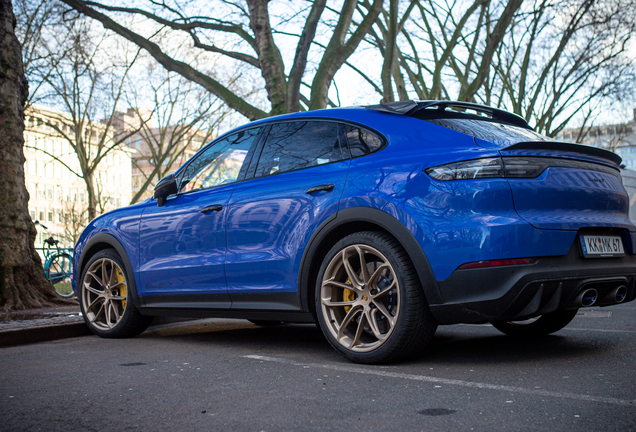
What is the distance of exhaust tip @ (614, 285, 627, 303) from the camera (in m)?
3.82

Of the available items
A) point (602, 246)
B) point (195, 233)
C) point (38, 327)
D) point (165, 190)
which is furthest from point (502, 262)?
point (38, 327)

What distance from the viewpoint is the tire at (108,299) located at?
580 cm

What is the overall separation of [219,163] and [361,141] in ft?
5.29

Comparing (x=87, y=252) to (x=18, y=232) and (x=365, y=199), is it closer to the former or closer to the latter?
(x=18, y=232)

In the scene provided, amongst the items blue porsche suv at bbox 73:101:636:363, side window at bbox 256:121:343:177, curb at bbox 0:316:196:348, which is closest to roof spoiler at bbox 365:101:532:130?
blue porsche suv at bbox 73:101:636:363

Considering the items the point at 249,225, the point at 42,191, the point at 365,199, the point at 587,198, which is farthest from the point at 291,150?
the point at 42,191

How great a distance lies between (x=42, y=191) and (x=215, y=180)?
77.5m

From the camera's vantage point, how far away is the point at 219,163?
536cm

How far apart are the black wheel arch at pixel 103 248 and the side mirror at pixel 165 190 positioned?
2.18 feet

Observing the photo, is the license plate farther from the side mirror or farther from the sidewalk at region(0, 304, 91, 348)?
the sidewalk at region(0, 304, 91, 348)

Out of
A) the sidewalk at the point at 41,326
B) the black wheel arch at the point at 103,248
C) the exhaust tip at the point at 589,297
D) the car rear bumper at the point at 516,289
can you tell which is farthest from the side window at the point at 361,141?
the sidewalk at the point at 41,326

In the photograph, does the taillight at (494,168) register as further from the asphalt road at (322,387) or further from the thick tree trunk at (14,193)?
the thick tree trunk at (14,193)

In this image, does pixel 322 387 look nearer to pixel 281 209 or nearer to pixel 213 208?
pixel 281 209

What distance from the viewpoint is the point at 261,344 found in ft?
17.1
